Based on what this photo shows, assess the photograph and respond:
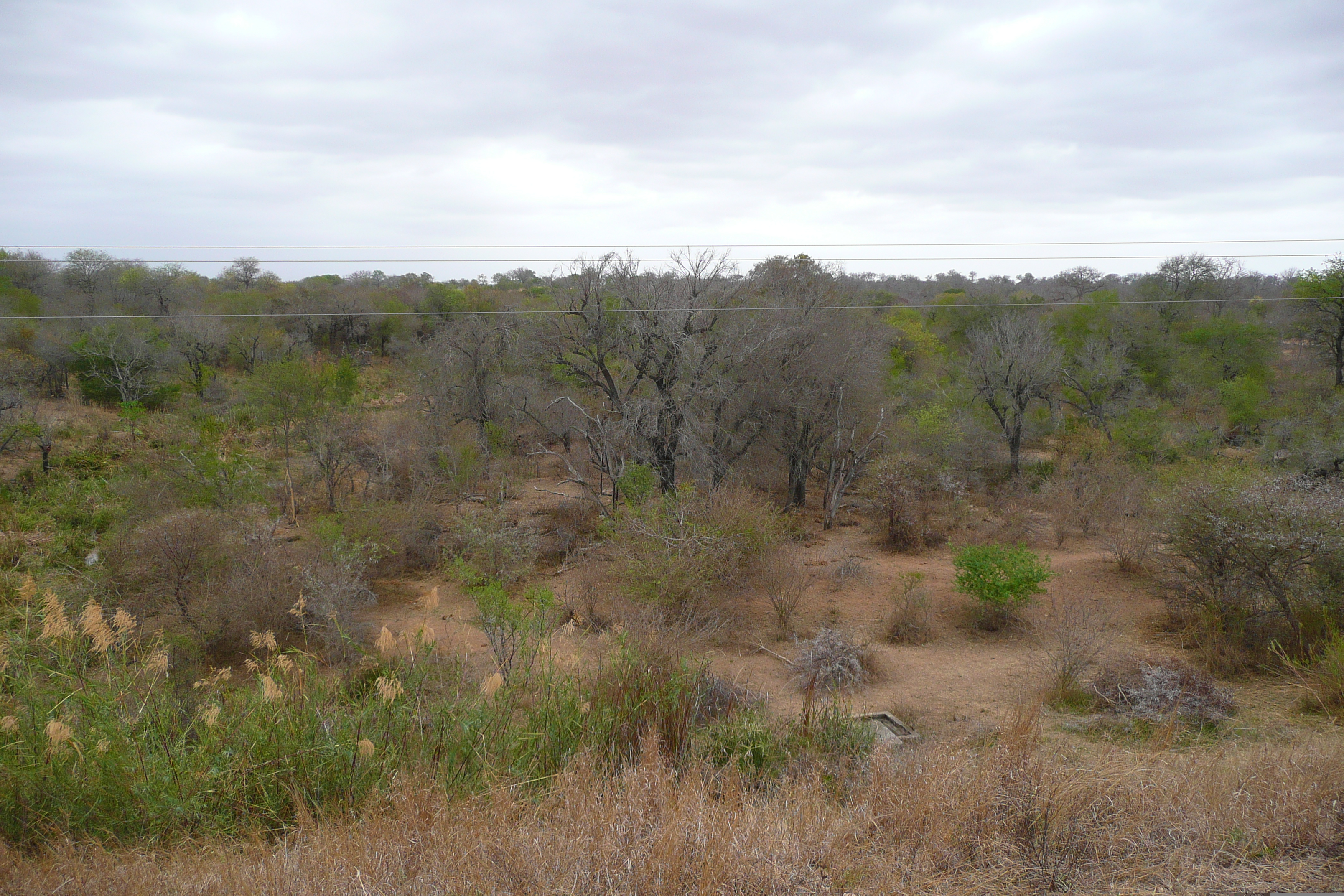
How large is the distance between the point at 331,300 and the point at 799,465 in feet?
103

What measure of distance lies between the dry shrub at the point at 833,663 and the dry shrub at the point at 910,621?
157 centimetres

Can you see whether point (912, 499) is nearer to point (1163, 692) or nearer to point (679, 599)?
point (679, 599)

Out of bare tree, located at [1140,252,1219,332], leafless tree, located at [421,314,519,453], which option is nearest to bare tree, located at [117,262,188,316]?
leafless tree, located at [421,314,519,453]

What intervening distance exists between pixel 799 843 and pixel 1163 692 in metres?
8.16

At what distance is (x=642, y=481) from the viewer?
1590 centimetres

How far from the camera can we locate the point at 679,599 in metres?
12.9

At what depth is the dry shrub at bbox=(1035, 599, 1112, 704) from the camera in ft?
33.5

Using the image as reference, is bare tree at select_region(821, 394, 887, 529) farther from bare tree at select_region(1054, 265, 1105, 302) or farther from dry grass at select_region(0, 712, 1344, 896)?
bare tree at select_region(1054, 265, 1105, 302)

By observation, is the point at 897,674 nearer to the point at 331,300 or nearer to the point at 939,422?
the point at 939,422

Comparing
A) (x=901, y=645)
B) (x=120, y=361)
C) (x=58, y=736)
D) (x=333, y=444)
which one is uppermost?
(x=120, y=361)

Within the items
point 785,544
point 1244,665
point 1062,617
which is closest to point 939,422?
point 785,544

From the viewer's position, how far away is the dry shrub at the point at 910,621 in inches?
515

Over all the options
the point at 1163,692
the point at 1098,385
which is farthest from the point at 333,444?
the point at 1098,385

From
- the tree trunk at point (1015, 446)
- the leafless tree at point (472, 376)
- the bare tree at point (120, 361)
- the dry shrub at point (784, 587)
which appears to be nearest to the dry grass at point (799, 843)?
the dry shrub at point (784, 587)
